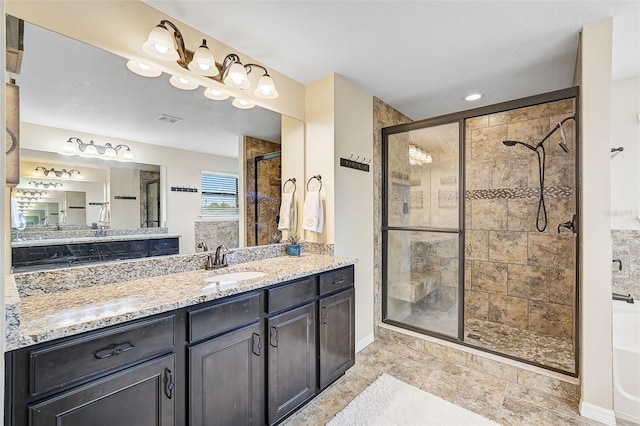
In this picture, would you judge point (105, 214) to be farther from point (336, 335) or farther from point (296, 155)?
point (336, 335)

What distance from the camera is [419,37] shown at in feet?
6.63

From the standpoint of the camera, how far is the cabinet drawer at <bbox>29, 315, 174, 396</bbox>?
972mm

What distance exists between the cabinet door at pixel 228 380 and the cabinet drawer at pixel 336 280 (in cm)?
60

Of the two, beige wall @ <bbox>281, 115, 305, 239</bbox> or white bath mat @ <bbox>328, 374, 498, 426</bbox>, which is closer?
white bath mat @ <bbox>328, 374, 498, 426</bbox>

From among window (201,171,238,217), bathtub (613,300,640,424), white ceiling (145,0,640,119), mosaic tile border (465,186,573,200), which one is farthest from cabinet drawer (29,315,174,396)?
mosaic tile border (465,186,573,200)

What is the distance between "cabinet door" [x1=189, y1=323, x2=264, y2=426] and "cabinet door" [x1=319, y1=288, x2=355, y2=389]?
0.55m

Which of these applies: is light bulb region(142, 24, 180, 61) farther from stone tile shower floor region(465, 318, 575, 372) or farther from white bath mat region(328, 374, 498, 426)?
stone tile shower floor region(465, 318, 575, 372)

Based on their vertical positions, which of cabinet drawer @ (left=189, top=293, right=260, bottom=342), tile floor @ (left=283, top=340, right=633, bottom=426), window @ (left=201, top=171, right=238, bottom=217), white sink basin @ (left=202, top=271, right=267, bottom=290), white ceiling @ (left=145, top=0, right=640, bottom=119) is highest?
white ceiling @ (left=145, top=0, right=640, bottom=119)

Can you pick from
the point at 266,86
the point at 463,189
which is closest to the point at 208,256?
the point at 266,86

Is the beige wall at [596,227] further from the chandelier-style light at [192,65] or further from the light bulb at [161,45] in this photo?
the light bulb at [161,45]

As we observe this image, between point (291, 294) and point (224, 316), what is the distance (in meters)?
0.48

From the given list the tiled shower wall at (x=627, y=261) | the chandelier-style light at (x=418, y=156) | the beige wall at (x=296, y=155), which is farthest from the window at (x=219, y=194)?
the tiled shower wall at (x=627, y=261)

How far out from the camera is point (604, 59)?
1.83 m

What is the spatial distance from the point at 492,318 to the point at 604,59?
8.88 ft
